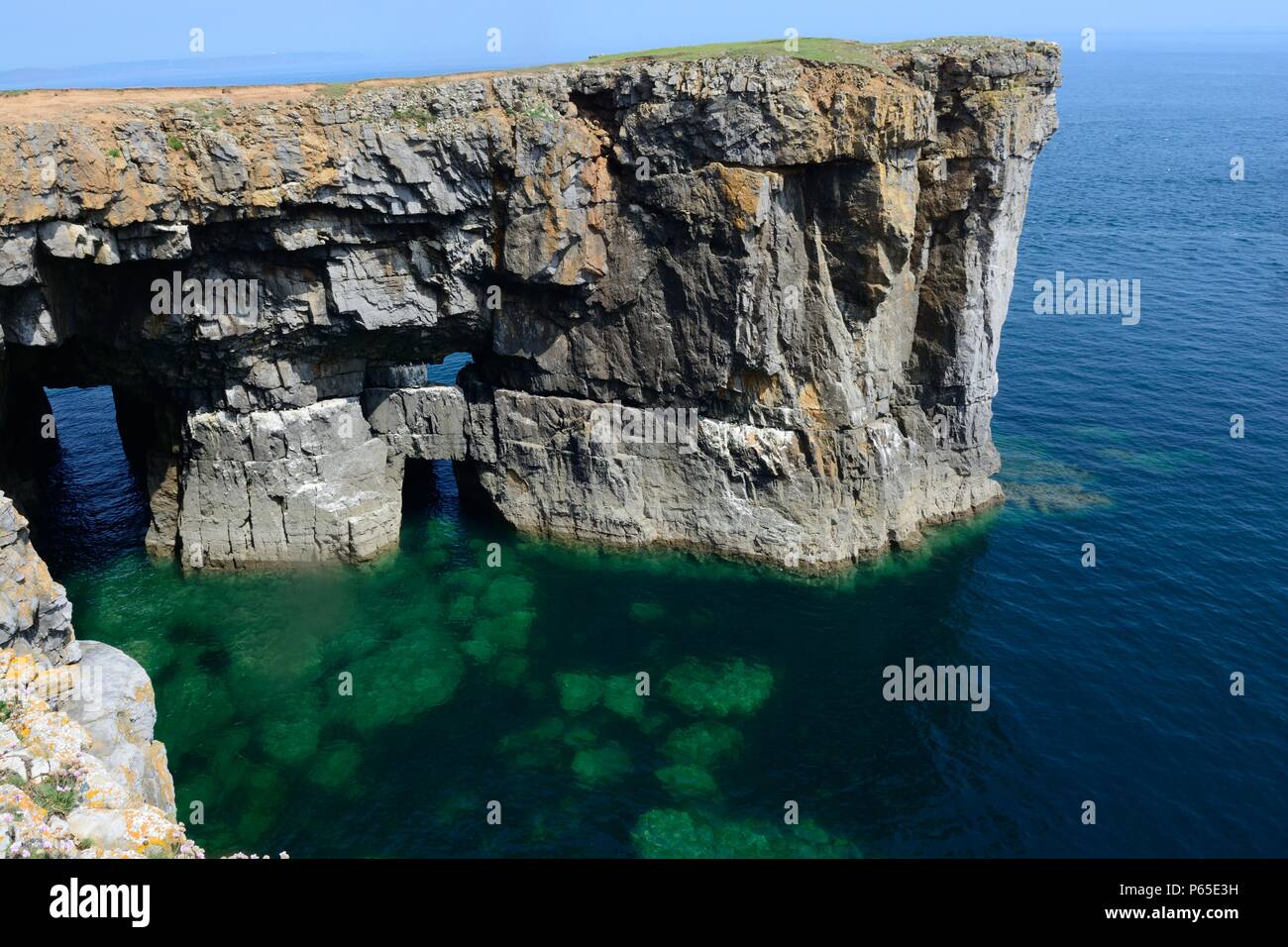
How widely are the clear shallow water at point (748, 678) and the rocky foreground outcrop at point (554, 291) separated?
3.36 metres

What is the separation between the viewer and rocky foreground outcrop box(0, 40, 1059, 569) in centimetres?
4188

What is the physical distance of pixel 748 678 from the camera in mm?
42750

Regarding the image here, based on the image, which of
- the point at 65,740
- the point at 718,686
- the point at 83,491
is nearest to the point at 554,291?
the point at 718,686

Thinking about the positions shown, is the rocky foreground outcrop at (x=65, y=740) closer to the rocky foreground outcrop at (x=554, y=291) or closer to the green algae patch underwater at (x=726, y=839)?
the rocky foreground outcrop at (x=554, y=291)

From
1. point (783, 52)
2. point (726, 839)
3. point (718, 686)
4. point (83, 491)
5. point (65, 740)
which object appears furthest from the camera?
point (83, 491)

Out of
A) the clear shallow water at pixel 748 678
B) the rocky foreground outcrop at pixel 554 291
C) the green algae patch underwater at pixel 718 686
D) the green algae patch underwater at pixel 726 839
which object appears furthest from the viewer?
the rocky foreground outcrop at pixel 554 291

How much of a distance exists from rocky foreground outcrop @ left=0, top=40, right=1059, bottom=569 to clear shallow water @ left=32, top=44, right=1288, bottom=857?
3.36 m

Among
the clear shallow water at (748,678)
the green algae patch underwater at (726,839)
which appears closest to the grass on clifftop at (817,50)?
the clear shallow water at (748,678)

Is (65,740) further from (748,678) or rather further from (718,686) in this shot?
(748,678)

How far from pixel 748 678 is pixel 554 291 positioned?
2046 cm

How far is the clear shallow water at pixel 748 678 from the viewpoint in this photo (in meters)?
35.5
